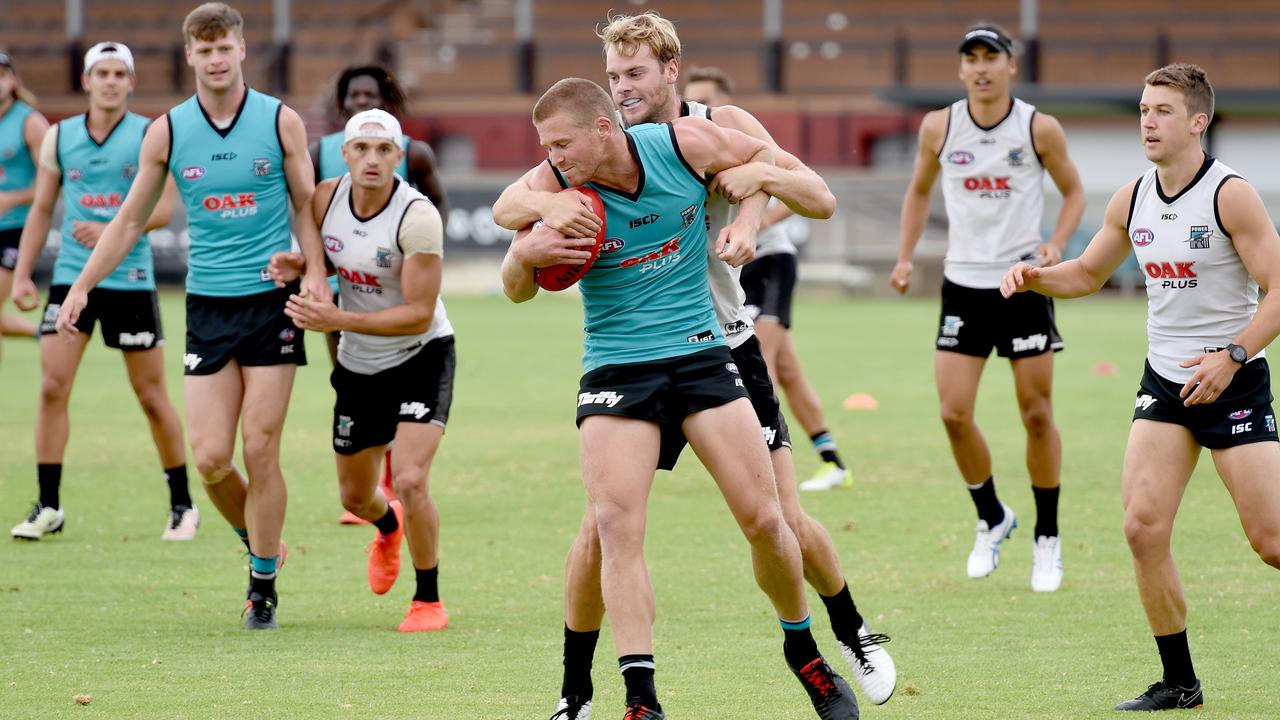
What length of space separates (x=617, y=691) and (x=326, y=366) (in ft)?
42.4

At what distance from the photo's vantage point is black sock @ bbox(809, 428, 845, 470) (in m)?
10.7

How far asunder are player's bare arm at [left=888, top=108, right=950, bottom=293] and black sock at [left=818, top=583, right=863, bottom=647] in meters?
2.69

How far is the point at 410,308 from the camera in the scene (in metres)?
6.91

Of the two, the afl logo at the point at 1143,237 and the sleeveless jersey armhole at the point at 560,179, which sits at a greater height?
the sleeveless jersey armhole at the point at 560,179

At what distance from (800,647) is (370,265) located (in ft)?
8.80

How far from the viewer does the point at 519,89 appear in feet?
123

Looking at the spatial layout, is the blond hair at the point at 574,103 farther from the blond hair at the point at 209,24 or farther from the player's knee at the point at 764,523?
the blond hair at the point at 209,24

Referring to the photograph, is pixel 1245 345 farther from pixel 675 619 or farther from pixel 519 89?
pixel 519 89

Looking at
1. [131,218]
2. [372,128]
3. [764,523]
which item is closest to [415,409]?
[372,128]

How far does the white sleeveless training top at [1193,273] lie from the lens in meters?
5.74

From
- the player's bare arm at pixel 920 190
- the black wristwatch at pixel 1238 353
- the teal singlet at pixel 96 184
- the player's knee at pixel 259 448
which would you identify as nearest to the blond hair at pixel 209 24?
the player's knee at pixel 259 448

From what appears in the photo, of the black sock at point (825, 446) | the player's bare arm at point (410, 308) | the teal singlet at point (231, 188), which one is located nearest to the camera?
the player's bare arm at point (410, 308)

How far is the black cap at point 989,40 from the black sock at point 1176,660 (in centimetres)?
337

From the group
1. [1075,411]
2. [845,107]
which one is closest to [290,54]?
[845,107]
